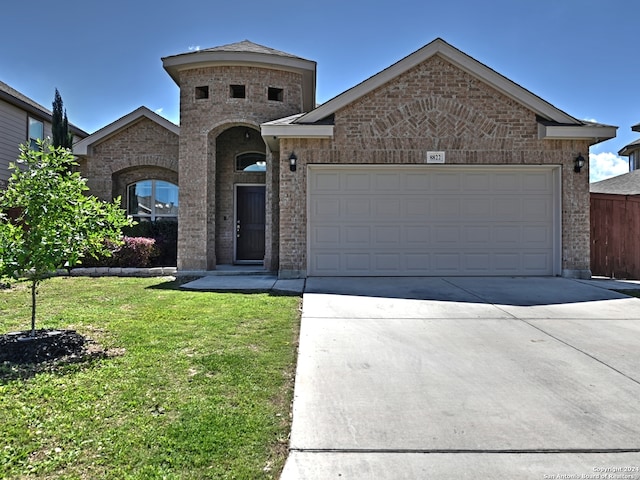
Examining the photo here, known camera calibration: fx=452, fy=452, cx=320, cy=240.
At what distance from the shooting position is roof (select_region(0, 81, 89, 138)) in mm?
14898

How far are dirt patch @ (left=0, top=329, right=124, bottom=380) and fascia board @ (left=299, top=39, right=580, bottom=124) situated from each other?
22.2ft

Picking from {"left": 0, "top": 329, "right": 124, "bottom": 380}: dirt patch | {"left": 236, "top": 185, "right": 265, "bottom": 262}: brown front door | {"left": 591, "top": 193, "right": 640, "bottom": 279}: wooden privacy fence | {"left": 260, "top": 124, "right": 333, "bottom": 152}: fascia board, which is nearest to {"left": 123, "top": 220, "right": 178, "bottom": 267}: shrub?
{"left": 236, "top": 185, "right": 265, "bottom": 262}: brown front door

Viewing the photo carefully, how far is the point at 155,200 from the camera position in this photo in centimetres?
1449

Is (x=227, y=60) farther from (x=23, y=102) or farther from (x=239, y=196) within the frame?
(x=23, y=102)

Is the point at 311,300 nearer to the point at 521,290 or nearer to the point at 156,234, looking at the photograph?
the point at 521,290

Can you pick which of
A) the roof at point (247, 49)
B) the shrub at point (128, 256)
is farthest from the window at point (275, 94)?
the shrub at point (128, 256)

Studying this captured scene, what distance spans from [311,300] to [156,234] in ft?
25.6

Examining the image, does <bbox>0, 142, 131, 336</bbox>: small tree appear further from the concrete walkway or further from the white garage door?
the white garage door

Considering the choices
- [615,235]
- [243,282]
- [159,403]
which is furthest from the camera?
[615,235]

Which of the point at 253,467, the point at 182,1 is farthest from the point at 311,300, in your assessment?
the point at 182,1

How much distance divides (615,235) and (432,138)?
5.41 metres

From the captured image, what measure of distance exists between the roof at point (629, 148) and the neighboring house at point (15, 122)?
2506 centimetres

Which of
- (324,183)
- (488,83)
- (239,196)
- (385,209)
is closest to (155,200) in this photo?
(239,196)

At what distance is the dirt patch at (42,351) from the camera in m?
4.16
